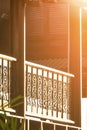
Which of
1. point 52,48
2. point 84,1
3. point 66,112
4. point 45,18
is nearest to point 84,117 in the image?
point 52,48

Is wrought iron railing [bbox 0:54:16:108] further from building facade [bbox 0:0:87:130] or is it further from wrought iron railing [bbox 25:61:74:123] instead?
wrought iron railing [bbox 25:61:74:123]

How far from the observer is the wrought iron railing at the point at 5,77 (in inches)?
200

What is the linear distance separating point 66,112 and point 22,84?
1976mm

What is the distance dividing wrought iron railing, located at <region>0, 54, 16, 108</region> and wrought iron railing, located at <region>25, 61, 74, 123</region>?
297 millimetres

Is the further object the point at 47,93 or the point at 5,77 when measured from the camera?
the point at 47,93

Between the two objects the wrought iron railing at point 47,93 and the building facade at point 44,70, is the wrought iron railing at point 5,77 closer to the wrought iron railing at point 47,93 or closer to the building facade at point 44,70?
the building facade at point 44,70

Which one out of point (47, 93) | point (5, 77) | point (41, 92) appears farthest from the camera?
point (47, 93)

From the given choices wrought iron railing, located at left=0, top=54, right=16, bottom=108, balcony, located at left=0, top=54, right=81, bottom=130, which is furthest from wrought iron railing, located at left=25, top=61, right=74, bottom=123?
wrought iron railing, located at left=0, top=54, right=16, bottom=108

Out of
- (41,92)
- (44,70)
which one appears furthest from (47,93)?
(44,70)

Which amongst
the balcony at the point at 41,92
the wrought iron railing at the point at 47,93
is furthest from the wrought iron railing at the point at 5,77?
the wrought iron railing at the point at 47,93

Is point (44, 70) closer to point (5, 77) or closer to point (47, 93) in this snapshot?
point (47, 93)

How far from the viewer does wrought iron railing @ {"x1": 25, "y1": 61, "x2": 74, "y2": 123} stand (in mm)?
5691

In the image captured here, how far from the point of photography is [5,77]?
525 cm

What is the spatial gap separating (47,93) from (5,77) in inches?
46.0
